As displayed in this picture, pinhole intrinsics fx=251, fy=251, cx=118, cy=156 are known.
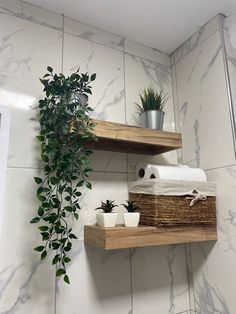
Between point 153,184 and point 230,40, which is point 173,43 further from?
point 153,184

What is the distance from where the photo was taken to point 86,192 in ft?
3.30

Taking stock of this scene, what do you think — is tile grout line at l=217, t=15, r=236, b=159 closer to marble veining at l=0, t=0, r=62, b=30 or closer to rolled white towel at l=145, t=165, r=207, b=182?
rolled white towel at l=145, t=165, r=207, b=182

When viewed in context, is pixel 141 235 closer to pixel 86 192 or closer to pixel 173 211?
pixel 173 211

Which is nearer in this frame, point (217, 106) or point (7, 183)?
point (7, 183)

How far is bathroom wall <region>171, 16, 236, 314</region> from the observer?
97 centimetres

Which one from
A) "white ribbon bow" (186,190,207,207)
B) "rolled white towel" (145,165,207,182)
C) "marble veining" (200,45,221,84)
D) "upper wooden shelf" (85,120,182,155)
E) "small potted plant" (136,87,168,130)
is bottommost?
"white ribbon bow" (186,190,207,207)

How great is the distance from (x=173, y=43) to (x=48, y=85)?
2.49 feet

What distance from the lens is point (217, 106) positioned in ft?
3.50

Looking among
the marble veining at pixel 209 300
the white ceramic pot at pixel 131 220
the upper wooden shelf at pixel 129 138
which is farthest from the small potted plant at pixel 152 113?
the marble veining at pixel 209 300

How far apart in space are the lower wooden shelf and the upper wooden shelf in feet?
1.06

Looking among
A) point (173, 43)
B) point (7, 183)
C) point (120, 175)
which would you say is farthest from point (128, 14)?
point (7, 183)

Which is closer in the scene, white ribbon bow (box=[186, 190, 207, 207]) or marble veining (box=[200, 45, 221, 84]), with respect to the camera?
white ribbon bow (box=[186, 190, 207, 207])

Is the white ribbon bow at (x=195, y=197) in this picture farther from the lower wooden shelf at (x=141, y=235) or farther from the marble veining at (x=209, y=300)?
the marble veining at (x=209, y=300)

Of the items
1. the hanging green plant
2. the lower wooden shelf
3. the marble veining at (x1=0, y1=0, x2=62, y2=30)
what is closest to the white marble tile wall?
the lower wooden shelf
